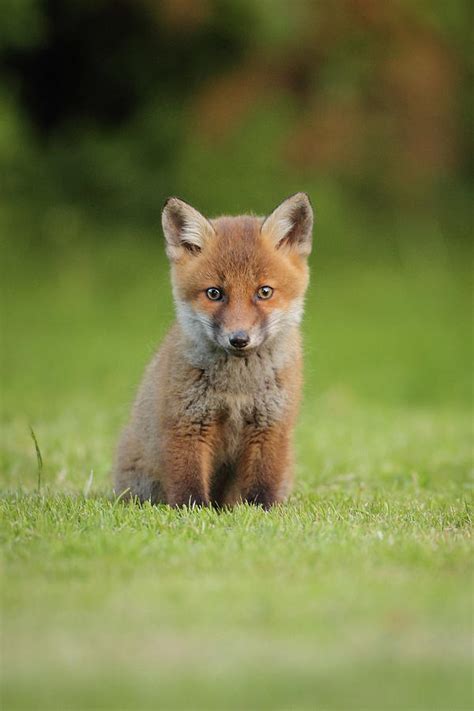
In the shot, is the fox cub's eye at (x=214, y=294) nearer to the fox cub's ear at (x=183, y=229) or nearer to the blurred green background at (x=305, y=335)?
the fox cub's ear at (x=183, y=229)

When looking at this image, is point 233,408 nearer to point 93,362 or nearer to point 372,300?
point 93,362

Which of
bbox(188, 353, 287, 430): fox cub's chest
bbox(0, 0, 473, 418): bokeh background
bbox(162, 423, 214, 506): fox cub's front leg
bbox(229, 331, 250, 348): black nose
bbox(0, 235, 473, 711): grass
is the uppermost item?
bbox(0, 0, 473, 418): bokeh background

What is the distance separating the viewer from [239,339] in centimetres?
598

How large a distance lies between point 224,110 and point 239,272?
1507 centimetres

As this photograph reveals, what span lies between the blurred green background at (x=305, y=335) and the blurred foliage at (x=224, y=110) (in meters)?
0.04

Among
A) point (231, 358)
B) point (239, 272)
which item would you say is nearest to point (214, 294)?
point (239, 272)

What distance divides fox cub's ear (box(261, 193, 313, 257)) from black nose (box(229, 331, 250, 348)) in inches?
27.8

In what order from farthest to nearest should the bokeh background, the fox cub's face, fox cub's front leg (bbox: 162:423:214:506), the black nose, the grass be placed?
1. the bokeh background
2. fox cub's front leg (bbox: 162:423:214:506)
3. the fox cub's face
4. the black nose
5. the grass

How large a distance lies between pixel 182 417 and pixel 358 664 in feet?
8.51

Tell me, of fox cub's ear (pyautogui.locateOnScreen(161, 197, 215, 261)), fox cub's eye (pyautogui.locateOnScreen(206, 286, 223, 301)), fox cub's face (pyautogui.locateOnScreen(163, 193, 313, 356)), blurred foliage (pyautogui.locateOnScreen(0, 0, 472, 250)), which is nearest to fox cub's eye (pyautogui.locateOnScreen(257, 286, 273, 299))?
fox cub's face (pyautogui.locateOnScreen(163, 193, 313, 356))

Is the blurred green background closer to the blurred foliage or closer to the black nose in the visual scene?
the blurred foliage

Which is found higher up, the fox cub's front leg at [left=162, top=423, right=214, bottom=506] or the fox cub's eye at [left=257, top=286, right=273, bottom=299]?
the fox cub's eye at [left=257, top=286, right=273, bottom=299]

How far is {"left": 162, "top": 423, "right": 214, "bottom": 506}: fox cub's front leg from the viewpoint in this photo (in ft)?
20.5

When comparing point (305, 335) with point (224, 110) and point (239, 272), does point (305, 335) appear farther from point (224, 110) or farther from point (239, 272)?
point (224, 110)
